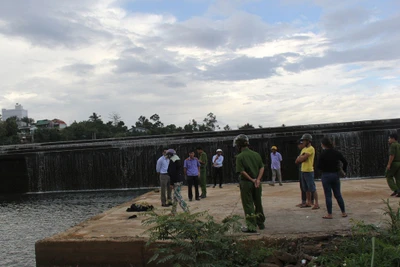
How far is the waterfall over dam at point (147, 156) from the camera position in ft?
58.9

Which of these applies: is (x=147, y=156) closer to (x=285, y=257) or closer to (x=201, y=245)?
(x=285, y=257)

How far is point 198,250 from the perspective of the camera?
4285 mm

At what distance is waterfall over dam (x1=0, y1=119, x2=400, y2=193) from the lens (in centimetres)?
1795

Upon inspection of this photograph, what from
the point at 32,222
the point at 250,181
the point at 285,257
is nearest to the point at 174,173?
the point at 250,181

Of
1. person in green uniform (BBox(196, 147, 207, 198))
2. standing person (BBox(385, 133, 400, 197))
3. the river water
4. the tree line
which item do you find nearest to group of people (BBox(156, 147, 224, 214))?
person in green uniform (BBox(196, 147, 207, 198))

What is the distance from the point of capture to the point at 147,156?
20.5 metres

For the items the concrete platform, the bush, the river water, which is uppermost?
the bush

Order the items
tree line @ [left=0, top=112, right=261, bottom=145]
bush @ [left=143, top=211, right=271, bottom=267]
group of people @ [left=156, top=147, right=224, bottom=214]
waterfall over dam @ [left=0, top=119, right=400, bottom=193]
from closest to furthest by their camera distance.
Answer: bush @ [left=143, top=211, right=271, bottom=267]
group of people @ [left=156, top=147, right=224, bottom=214]
waterfall over dam @ [left=0, top=119, right=400, bottom=193]
tree line @ [left=0, top=112, right=261, bottom=145]

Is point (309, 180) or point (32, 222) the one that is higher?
point (309, 180)

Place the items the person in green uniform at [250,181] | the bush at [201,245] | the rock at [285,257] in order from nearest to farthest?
the bush at [201,245] < the rock at [285,257] < the person in green uniform at [250,181]

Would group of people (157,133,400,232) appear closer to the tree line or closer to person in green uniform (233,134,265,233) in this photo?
person in green uniform (233,134,265,233)

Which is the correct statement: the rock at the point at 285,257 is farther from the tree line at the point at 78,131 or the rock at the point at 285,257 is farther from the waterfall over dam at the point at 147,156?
the tree line at the point at 78,131

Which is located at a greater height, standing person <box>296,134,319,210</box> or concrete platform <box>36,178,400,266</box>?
standing person <box>296,134,319,210</box>

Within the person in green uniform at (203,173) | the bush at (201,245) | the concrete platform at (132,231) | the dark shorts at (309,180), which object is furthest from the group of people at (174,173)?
the bush at (201,245)
